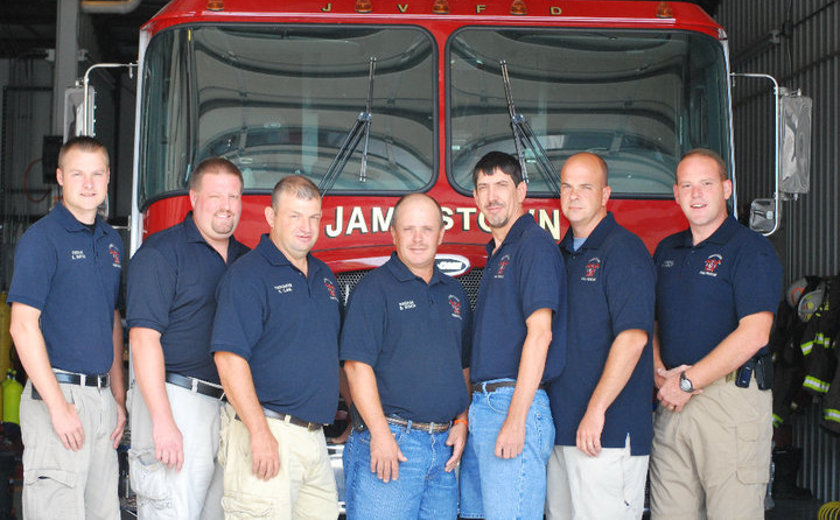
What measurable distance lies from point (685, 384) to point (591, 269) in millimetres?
553

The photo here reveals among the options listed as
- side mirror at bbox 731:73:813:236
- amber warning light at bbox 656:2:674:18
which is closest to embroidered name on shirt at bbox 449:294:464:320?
side mirror at bbox 731:73:813:236

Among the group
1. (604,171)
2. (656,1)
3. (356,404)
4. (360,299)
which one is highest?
(656,1)

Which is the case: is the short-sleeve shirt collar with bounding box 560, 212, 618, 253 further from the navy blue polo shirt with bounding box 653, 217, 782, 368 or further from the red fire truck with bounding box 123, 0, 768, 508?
the red fire truck with bounding box 123, 0, 768, 508

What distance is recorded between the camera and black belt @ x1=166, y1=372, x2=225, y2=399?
3.69 metres

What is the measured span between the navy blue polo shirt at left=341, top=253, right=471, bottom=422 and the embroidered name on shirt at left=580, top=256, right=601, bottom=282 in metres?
0.52

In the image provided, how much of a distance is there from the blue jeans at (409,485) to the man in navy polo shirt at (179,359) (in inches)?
21.1

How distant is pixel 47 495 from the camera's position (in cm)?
362

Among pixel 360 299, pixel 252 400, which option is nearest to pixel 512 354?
pixel 360 299

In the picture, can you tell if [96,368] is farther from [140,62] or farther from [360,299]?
[140,62]

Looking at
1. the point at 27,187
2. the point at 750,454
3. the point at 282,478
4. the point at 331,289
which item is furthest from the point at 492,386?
the point at 27,187

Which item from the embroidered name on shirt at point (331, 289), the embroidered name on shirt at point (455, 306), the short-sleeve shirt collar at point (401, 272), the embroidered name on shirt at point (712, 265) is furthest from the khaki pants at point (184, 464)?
the embroidered name on shirt at point (712, 265)

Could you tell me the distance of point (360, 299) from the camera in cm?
371

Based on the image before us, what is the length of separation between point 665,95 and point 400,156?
135 centimetres

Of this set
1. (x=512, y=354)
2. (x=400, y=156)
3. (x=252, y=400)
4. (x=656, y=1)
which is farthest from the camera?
(x=656, y=1)
